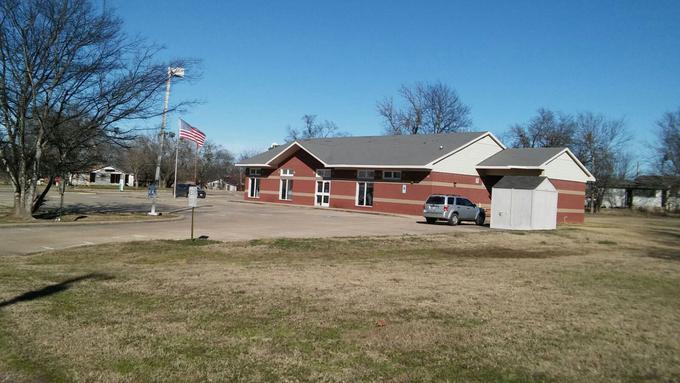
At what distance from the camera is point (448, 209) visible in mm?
30391

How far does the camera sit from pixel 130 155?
9456 centimetres

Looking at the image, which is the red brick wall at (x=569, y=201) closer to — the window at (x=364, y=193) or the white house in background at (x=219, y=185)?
the window at (x=364, y=193)

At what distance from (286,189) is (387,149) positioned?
34.9 ft

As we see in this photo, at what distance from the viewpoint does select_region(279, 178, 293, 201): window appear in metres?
50.2

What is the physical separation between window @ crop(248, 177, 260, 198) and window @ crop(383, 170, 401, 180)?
54.0 feet

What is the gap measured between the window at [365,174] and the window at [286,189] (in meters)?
8.61

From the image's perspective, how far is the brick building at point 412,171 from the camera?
1559 inches

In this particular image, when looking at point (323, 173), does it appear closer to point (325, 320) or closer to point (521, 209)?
point (521, 209)

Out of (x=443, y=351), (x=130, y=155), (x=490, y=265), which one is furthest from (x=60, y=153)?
(x=130, y=155)

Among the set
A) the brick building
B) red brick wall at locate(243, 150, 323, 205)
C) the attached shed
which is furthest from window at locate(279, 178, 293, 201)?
the attached shed

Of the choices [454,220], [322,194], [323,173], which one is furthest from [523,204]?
[323,173]

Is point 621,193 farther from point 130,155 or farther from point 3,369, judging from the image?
point 3,369

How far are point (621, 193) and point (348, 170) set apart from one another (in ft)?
201

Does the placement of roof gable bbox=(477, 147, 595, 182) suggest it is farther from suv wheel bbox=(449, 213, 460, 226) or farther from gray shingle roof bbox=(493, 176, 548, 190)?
suv wheel bbox=(449, 213, 460, 226)
